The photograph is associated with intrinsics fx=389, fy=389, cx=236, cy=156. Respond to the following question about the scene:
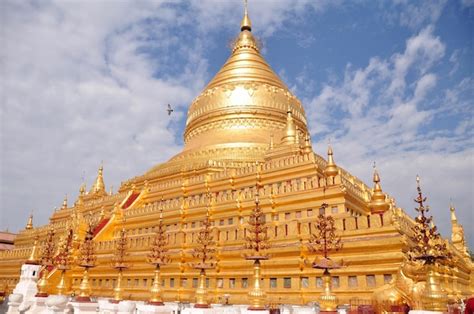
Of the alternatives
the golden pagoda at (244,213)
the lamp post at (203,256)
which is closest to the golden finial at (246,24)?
the golden pagoda at (244,213)

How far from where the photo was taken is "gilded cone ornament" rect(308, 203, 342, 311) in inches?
482

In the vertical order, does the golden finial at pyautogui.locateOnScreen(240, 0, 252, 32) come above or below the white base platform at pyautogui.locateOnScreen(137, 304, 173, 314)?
above

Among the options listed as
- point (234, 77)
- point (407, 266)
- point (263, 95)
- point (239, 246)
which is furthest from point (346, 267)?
point (234, 77)

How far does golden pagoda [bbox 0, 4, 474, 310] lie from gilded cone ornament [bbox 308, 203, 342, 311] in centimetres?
56

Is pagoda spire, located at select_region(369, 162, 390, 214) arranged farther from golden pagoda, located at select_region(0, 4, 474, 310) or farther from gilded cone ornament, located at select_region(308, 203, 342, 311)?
gilded cone ornament, located at select_region(308, 203, 342, 311)

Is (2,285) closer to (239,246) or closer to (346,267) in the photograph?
(239,246)

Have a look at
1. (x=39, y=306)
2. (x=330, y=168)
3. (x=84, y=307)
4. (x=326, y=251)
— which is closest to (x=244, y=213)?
(x=330, y=168)

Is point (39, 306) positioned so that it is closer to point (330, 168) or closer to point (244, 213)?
point (244, 213)

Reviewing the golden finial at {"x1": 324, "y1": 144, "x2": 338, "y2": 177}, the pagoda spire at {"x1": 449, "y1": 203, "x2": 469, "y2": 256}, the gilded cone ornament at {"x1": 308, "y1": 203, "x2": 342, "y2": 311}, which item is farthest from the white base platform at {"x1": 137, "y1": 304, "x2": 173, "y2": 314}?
the pagoda spire at {"x1": 449, "y1": 203, "x2": 469, "y2": 256}

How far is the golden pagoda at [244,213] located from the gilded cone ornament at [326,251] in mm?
562

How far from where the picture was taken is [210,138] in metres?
35.1

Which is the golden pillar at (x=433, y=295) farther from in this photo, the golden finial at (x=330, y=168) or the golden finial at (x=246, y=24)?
the golden finial at (x=246, y=24)

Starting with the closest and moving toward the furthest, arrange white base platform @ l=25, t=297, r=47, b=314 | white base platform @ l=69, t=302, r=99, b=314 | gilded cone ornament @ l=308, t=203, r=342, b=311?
gilded cone ornament @ l=308, t=203, r=342, b=311
white base platform @ l=69, t=302, r=99, b=314
white base platform @ l=25, t=297, r=47, b=314

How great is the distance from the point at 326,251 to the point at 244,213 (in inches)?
370
